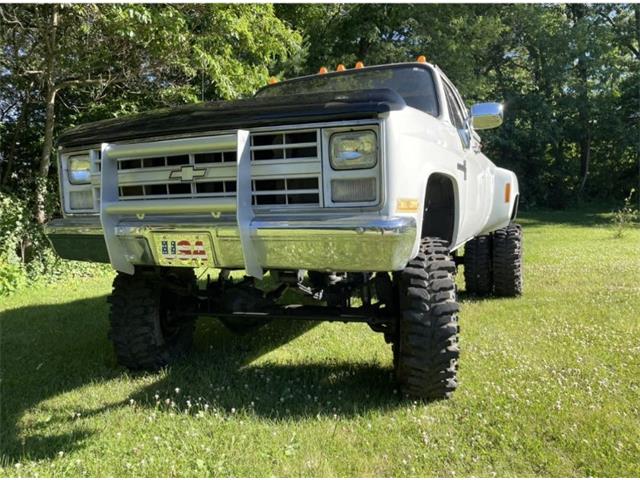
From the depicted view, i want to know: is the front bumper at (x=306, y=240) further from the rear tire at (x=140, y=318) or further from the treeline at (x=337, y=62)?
the treeline at (x=337, y=62)

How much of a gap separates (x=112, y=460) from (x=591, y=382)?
2.77m

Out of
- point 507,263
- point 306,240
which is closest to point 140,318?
point 306,240

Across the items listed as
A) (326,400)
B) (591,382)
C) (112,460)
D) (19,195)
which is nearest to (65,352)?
(112,460)

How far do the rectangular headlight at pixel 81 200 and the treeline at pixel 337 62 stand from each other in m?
3.64

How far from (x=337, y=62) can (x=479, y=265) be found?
14.0 metres

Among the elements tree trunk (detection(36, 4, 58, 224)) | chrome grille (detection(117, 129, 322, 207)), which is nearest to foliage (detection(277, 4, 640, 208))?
tree trunk (detection(36, 4, 58, 224))

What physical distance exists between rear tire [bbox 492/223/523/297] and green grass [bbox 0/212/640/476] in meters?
0.78

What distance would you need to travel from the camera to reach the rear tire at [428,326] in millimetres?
2846

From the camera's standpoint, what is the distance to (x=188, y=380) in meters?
3.47

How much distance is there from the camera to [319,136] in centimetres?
254

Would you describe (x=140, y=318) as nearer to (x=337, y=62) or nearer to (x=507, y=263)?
(x=507, y=263)

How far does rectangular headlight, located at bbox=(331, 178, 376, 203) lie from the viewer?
2.48m

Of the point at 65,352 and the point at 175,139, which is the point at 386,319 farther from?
the point at 65,352

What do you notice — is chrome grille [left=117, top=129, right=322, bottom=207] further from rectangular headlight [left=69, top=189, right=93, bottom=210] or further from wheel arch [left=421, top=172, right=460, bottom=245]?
wheel arch [left=421, top=172, right=460, bottom=245]
